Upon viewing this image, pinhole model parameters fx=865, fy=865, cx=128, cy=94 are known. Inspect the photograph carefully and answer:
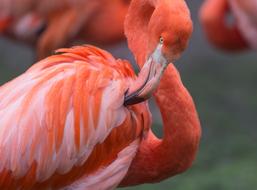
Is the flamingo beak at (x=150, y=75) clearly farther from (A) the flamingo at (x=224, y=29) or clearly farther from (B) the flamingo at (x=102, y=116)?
(A) the flamingo at (x=224, y=29)

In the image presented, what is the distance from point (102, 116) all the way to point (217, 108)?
3.19 metres

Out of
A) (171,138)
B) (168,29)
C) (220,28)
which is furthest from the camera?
(220,28)

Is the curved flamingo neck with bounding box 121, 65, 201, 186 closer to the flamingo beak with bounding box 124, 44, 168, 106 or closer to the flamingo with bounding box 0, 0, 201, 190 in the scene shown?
the flamingo with bounding box 0, 0, 201, 190

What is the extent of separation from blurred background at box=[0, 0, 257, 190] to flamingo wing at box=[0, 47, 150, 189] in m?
1.77

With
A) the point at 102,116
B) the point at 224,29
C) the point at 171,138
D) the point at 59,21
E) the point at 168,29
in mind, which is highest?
the point at 168,29

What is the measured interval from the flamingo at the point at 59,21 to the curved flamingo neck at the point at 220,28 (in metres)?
0.47

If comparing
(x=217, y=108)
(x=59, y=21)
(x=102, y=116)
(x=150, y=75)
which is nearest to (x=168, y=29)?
(x=150, y=75)

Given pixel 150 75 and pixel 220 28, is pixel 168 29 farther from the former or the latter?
pixel 220 28

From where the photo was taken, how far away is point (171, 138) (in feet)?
8.83

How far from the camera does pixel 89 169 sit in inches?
104

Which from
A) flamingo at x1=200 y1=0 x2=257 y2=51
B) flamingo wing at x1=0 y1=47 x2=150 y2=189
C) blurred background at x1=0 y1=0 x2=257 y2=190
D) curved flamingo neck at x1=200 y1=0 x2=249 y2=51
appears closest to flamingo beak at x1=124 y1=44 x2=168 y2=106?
flamingo wing at x1=0 y1=47 x2=150 y2=189

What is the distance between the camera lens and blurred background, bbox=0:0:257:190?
462 centimetres

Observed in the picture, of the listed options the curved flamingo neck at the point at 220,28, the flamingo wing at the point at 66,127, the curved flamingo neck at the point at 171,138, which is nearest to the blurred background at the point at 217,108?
the curved flamingo neck at the point at 220,28

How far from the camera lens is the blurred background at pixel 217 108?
4.62 m
